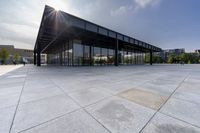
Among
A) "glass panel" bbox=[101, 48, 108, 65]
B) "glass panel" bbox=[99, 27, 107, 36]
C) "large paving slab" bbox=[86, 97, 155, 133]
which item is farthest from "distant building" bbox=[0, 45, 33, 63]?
"large paving slab" bbox=[86, 97, 155, 133]

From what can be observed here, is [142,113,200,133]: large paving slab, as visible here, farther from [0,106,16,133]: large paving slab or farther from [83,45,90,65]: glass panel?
[83,45,90,65]: glass panel

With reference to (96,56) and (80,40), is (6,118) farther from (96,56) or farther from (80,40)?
(96,56)

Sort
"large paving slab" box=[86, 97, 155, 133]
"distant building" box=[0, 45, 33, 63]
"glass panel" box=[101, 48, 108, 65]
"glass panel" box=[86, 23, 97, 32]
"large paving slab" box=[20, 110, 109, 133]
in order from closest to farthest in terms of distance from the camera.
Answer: "large paving slab" box=[20, 110, 109, 133] → "large paving slab" box=[86, 97, 155, 133] → "glass panel" box=[86, 23, 97, 32] → "glass panel" box=[101, 48, 108, 65] → "distant building" box=[0, 45, 33, 63]

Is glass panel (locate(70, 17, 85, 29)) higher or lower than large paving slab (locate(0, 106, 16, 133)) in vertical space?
higher

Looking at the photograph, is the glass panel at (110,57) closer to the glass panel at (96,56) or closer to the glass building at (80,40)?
the glass building at (80,40)

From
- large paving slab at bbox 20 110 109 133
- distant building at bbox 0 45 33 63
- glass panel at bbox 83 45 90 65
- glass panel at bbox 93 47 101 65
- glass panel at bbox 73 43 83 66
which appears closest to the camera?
large paving slab at bbox 20 110 109 133

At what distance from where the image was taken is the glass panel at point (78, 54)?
21.5 m

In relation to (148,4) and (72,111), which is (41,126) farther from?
(148,4)

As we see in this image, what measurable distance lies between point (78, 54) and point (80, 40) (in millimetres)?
3124

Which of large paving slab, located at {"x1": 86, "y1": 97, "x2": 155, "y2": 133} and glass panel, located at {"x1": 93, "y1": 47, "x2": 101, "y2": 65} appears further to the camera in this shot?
glass panel, located at {"x1": 93, "y1": 47, "x2": 101, "y2": 65}

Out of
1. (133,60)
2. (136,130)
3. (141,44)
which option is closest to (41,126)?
(136,130)

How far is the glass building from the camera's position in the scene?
1309 cm

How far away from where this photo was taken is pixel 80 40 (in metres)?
22.1

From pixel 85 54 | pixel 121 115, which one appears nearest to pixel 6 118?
pixel 121 115
